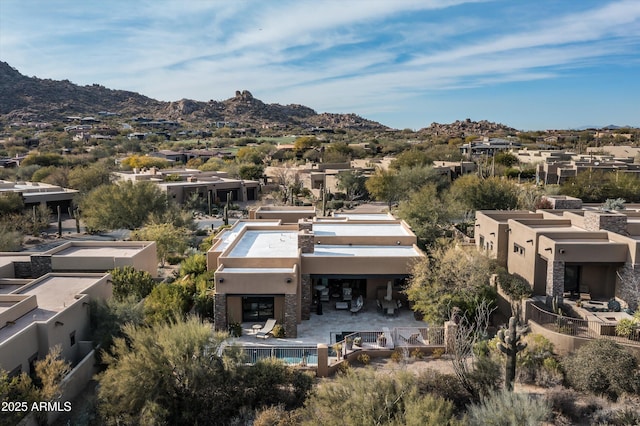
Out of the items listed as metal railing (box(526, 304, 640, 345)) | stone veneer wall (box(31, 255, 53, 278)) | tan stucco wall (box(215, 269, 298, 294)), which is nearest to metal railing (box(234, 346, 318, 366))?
tan stucco wall (box(215, 269, 298, 294))

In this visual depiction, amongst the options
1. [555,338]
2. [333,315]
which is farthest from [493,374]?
[333,315]

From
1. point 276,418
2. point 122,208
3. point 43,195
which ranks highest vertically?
point 43,195

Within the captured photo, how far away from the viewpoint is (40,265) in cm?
2562

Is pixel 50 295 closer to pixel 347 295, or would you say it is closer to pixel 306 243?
pixel 306 243

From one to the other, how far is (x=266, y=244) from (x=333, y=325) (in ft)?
21.7

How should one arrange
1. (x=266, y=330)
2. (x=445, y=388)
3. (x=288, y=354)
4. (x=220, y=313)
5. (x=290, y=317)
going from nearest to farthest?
(x=445, y=388) → (x=288, y=354) → (x=266, y=330) → (x=290, y=317) → (x=220, y=313)

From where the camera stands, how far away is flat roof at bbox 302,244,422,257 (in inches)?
1006

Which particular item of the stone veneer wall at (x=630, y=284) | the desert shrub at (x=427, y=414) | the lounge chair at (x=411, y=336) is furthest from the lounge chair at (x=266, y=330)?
the stone veneer wall at (x=630, y=284)

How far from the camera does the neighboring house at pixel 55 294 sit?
55.3ft

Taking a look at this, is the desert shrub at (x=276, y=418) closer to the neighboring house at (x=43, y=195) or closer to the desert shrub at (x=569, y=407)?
the desert shrub at (x=569, y=407)

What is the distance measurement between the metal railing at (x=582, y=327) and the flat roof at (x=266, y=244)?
38.3 ft

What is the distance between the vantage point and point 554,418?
16281 mm

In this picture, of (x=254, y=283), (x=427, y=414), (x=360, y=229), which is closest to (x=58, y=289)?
(x=254, y=283)

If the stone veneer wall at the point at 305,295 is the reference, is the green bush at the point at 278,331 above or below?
below
